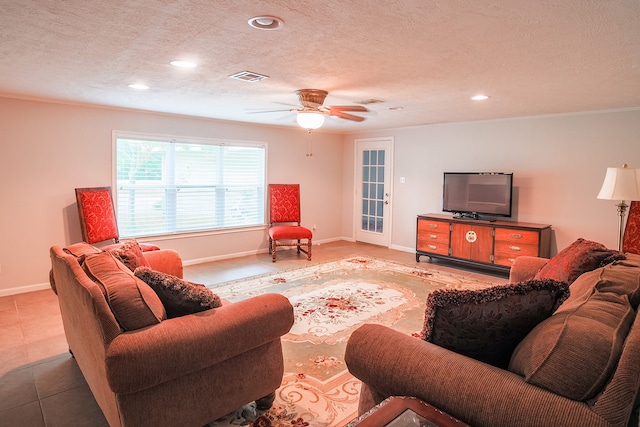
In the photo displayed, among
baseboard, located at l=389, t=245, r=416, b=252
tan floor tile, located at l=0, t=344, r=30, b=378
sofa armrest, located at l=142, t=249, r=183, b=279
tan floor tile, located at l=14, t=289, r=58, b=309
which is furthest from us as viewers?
baseboard, located at l=389, t=245, r=416, b=252

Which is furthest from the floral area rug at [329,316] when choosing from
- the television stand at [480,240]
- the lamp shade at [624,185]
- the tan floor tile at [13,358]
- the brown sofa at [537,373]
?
the lamp shade at [624,185]

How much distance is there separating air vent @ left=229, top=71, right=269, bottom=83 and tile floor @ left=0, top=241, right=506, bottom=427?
8.44ft

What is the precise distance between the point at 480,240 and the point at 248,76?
3.91 meters

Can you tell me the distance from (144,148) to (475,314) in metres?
5.07

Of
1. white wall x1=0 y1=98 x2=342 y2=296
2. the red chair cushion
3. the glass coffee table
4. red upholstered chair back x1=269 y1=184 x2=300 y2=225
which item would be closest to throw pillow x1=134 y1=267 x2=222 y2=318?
the glass coffee table

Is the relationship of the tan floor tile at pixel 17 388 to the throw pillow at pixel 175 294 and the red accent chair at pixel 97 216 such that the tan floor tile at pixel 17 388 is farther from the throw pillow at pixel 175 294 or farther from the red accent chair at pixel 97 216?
the red accent chair at pixel 97 216

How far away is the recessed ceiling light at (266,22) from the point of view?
201cm

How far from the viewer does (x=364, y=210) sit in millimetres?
7613

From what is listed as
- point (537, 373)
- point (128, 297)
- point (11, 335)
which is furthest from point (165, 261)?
point (537, 373)

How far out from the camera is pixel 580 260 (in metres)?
2.28

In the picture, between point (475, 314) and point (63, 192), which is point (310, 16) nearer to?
point (475, 314)

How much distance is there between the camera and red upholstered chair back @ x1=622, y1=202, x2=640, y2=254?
145 inches

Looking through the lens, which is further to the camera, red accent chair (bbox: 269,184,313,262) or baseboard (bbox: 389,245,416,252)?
baseboard (bbox: 389,245,416,252)

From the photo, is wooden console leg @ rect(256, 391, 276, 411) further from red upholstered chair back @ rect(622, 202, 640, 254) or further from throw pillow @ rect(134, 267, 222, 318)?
red upholstered chair back @ rect(622, 202, 640, 254)
